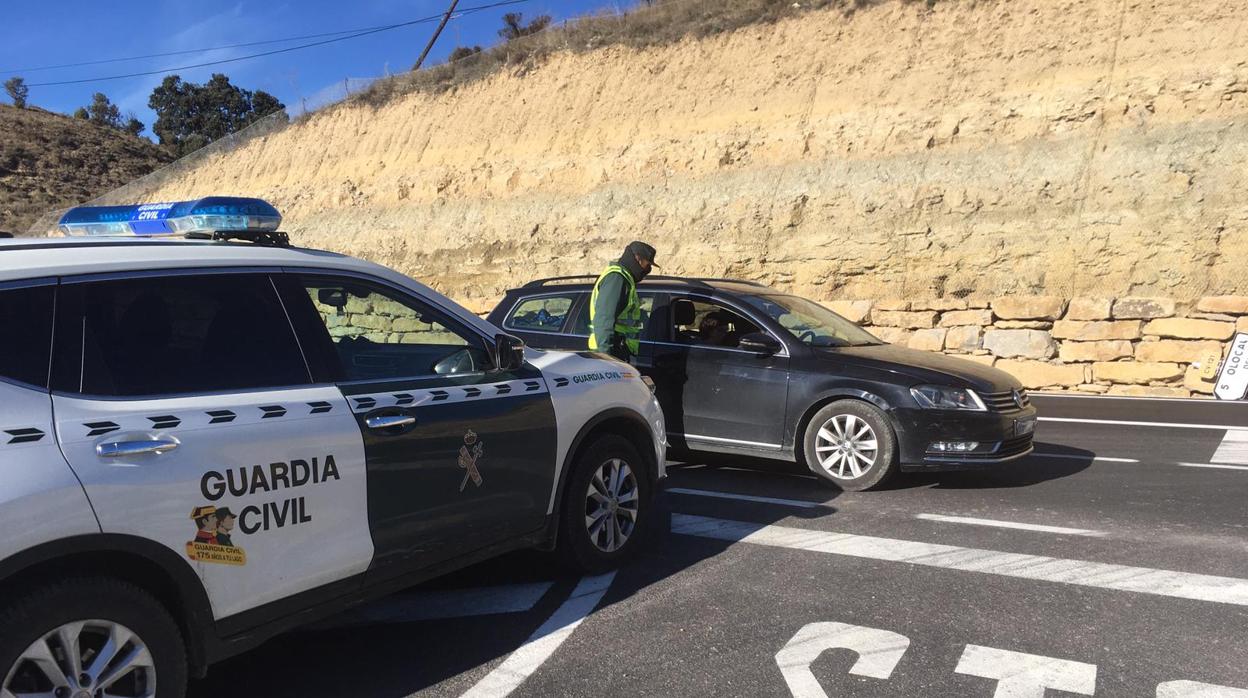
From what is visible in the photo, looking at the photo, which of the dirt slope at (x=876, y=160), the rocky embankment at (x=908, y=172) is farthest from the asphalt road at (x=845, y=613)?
the dirt slope at (x=876, y=160)

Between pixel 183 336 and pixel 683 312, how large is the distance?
5.10 m

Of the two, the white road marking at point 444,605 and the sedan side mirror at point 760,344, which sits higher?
the sedan side mirror at point 760,344

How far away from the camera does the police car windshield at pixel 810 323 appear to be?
7.52 metres

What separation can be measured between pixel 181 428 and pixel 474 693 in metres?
1.50

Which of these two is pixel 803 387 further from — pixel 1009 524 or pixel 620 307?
pixel 1009 524

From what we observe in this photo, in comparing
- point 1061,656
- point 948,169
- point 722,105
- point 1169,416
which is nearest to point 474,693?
point 1061,656

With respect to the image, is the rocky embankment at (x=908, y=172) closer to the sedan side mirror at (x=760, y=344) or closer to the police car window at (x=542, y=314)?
the sedan side mirror at (x=760, y=344)

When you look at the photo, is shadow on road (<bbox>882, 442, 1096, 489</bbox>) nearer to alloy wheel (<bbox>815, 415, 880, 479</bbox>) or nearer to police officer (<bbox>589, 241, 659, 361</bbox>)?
alloy wheel (<bbox>815, 415, 880, 479</bbox>)

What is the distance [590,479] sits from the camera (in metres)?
4.86

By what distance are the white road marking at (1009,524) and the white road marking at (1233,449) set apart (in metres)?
3.01

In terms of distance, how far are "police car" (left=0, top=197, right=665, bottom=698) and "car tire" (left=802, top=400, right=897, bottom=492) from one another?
2871 millimetres

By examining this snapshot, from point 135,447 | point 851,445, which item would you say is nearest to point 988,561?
point 851,445

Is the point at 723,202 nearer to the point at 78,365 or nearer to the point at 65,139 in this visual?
the point at 78,365

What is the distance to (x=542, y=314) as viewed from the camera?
8.52 meters
